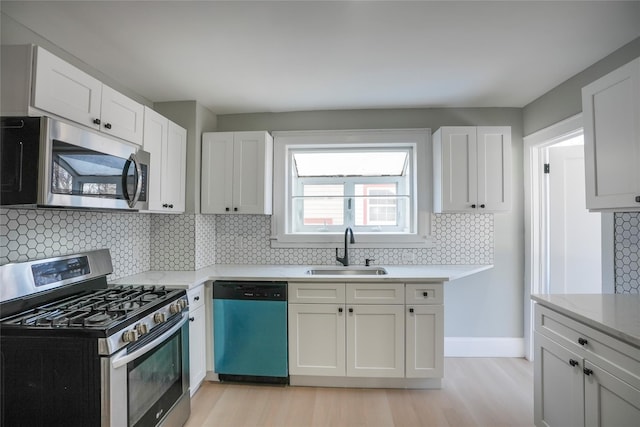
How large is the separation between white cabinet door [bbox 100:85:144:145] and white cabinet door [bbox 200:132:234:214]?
2.48 feet

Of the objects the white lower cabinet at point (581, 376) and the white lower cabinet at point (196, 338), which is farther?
the white lower cabinet at point (196, 338)

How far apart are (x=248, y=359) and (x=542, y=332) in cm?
208

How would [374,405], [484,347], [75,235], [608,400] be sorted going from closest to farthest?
[608,400] → [75,235] → [374,405] → [484,347]

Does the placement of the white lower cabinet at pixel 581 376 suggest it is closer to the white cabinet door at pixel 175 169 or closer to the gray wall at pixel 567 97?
the gray wall at pixel 567 97

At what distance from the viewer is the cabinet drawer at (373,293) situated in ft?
8.07

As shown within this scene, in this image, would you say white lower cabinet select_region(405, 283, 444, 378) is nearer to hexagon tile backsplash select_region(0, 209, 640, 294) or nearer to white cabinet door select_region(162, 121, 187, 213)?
hexagon tile backsplash select_region(0, 209, 640, 294)

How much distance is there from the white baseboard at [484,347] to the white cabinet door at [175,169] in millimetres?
2932

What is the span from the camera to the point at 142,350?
158 cm

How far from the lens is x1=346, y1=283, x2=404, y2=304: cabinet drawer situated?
8.07 feet

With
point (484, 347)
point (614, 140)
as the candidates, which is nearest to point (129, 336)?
point (614, 140)

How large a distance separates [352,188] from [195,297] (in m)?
1.88

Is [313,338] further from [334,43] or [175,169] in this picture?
[334,43]

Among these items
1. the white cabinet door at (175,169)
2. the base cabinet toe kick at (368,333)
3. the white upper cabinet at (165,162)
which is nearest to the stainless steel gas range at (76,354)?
the white upper cabinet at (165,162)

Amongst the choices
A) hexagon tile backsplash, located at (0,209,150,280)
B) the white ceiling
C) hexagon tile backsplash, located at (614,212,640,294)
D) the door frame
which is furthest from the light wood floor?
the white ceiling
